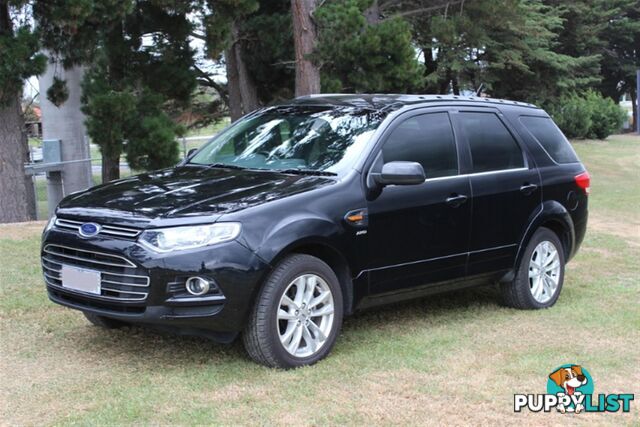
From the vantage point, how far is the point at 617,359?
5.48 meters

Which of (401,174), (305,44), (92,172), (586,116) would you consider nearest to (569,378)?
(401,174)

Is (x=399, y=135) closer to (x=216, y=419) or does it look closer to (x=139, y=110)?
(x=216, y=419)

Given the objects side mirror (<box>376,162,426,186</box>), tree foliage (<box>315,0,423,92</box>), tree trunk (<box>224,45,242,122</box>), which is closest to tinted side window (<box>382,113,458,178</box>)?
side mirror (<box>376,162,426,186</box>)

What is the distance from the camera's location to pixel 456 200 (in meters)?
6.08

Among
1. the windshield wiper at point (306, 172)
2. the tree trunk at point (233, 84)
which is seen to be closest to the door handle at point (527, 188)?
the windshield wiper at point (306, 172)

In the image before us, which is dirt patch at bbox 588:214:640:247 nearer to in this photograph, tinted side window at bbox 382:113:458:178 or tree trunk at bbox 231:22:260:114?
tinted side window at bbox 382:113:458:178

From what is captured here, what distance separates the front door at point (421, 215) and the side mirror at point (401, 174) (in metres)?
0.18

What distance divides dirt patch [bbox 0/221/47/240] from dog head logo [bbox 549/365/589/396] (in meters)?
6.57

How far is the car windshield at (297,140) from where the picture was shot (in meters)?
5.70

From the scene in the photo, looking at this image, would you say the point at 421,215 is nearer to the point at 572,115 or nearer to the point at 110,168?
the point at 110,168

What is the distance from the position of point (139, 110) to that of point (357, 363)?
7805mm

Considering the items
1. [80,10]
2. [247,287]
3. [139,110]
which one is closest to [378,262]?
[247,287]

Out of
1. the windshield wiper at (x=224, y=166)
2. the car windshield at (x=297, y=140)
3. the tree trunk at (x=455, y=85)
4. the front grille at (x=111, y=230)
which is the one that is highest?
the tree trunk at (x=455, y=85)

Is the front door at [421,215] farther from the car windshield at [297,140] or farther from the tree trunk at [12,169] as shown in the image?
the tree trunk at [12,169]
